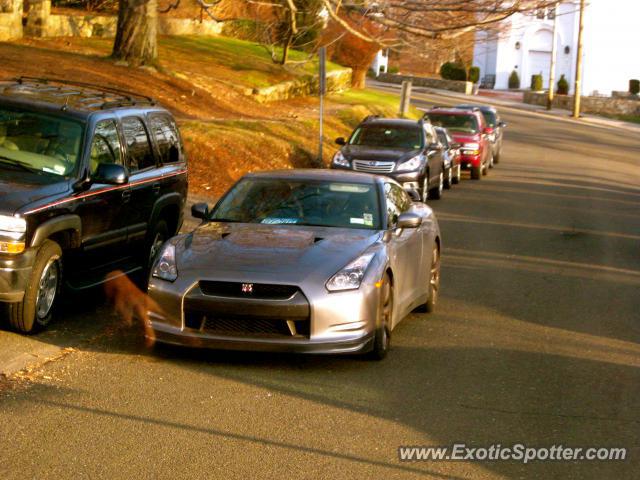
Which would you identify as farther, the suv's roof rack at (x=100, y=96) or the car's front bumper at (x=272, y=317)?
the suv's roof rack at (x=100, y=96)

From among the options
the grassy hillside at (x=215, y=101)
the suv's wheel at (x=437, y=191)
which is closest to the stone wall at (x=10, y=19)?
the grassy hillside at (x=215, y=101)

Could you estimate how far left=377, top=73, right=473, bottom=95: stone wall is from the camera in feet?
262

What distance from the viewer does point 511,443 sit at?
6.73 metres

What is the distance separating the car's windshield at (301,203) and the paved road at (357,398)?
121 cm

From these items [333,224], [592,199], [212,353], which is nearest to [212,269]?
[212,353]

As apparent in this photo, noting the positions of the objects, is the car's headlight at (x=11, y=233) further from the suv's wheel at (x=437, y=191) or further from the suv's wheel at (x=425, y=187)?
the suv's wheel at (x=437, y=191)

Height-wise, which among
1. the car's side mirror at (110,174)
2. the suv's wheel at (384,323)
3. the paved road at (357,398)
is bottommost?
the paved road at (357,398)

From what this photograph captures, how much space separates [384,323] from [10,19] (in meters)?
24.5

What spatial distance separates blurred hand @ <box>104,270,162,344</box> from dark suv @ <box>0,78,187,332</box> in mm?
303

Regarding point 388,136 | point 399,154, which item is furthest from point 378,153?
point 388,136

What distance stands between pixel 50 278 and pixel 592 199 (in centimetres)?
1763

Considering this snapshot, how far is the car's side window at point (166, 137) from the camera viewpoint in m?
11.7

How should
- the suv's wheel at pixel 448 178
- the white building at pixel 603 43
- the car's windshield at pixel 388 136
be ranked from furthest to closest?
1. the white building at pixel 603 43
2. the suv's wheel at pixel 448 178
3. the car's windshield at pixel 388 136

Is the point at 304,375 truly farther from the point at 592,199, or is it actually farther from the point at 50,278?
the point at 592,199
